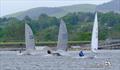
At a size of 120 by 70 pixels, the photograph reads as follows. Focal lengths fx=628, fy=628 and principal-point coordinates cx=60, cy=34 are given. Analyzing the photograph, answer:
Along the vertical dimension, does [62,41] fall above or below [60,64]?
above

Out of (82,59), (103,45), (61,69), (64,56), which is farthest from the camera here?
(103,45)

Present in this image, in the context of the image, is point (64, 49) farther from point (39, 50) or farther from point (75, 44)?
point (75, 44)

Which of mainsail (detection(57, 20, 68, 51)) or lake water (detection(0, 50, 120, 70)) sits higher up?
mainsail (detection(57, 20, 68, 51))

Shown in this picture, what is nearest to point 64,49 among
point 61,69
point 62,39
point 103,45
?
point 62,39

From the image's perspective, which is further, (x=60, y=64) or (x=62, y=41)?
(x=62, y=41)

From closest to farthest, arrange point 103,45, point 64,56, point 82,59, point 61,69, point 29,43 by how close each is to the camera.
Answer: point 61,69 < point 82,59 < point 64,56 < point 29,43 < point 103,45

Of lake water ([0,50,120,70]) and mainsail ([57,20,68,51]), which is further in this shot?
mainsail ([57,20,68,51])

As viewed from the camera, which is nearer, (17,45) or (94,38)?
(94,38)

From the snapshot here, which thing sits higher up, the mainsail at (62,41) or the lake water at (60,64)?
the mainsail at (62,41)

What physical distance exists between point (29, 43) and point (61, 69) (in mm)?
41825

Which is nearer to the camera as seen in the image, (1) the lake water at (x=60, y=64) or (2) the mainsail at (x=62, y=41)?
(1) the lake water at (x=60, y=64)

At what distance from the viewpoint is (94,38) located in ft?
318

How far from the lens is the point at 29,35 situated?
336 ft

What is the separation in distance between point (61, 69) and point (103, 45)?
398 ft
